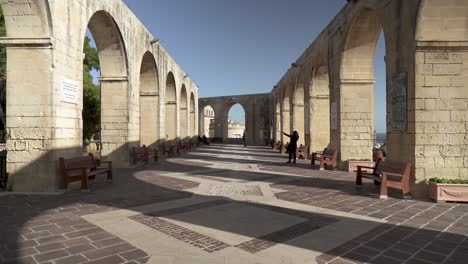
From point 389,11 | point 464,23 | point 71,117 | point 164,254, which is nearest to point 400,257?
point 164,254

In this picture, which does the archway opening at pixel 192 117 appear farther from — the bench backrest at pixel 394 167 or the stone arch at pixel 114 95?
the bench backrest at pixel 394 167

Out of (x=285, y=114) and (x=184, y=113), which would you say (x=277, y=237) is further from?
(x=184, y=113)

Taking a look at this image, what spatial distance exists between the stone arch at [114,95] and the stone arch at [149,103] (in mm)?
3969

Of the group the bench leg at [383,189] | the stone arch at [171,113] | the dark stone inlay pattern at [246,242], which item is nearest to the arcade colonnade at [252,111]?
the stone arch at [171,113]

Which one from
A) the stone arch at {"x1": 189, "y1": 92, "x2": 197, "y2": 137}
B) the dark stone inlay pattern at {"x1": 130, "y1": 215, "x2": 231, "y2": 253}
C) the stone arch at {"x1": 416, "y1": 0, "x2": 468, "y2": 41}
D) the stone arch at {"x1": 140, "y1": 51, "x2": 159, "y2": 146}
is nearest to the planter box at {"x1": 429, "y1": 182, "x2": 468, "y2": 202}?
the stone arch at {"x1": 416, "y1": 0, "x2": 468, "y2": 41}

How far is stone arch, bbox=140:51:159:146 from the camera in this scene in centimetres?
1469

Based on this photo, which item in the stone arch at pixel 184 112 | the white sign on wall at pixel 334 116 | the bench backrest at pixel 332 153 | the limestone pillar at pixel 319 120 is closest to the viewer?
the bench backrest at pixel 332 153

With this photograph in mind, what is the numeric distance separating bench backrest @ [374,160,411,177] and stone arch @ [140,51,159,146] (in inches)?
417

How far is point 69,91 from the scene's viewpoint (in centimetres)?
720

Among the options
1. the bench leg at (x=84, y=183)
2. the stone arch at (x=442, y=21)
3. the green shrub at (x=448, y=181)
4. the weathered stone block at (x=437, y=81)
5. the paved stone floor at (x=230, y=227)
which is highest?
the stone arch at (x=442, y=21)

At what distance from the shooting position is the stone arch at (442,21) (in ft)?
19.5

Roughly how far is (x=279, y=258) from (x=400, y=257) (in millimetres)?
1268

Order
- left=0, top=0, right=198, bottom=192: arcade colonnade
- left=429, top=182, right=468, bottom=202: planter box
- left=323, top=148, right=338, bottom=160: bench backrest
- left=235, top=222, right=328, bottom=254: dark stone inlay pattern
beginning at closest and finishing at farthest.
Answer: left=235, top=222, right=328, bottom=254: dark stone inlay pattern → left=429, top=182, right=468, bottom=202: planter box → left=0, top=0, right=198, bottom=192: arcade colonnade → left=323, top=148, right=338, bottom=160: bench backrest

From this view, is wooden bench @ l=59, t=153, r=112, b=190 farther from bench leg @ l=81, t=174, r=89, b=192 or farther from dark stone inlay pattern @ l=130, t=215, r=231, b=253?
dark stone inlay pattern @ l=130, t=215, r=231, b=253
